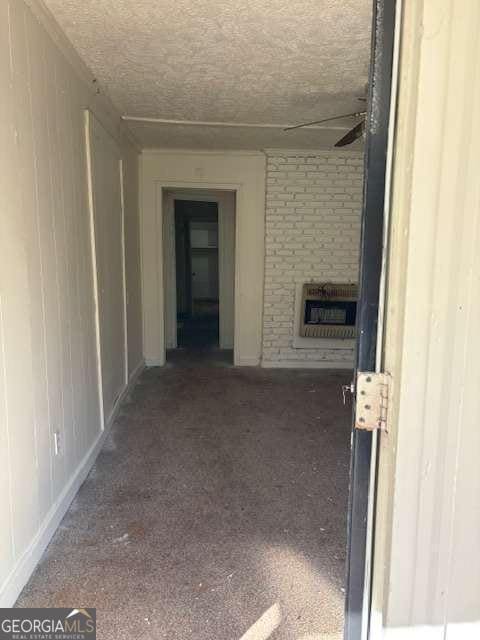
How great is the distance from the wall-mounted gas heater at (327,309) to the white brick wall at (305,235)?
5.5 inches

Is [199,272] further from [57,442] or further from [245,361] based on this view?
A: [57,442]

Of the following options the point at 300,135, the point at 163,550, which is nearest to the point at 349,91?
the point at 300,135

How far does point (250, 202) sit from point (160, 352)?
2.24m

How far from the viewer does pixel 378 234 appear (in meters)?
0.87

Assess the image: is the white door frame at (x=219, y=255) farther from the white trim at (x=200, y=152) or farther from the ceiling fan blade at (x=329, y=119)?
the ceiling fan blade at (x=329, y=119)

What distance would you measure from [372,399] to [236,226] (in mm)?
4437

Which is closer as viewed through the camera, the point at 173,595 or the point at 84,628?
the point at 84,628

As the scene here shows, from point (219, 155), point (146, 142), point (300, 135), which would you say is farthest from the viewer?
point (219, 155)

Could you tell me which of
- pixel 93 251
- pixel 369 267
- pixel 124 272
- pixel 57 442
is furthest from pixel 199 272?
pixel 369 267

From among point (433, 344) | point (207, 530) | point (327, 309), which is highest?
point (433, 344)

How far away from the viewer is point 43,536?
1.93 m

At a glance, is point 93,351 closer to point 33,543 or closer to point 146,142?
point 33,543

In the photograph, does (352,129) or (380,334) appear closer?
(380,334)

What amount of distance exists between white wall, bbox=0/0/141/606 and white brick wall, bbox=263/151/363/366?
9.10 ft
